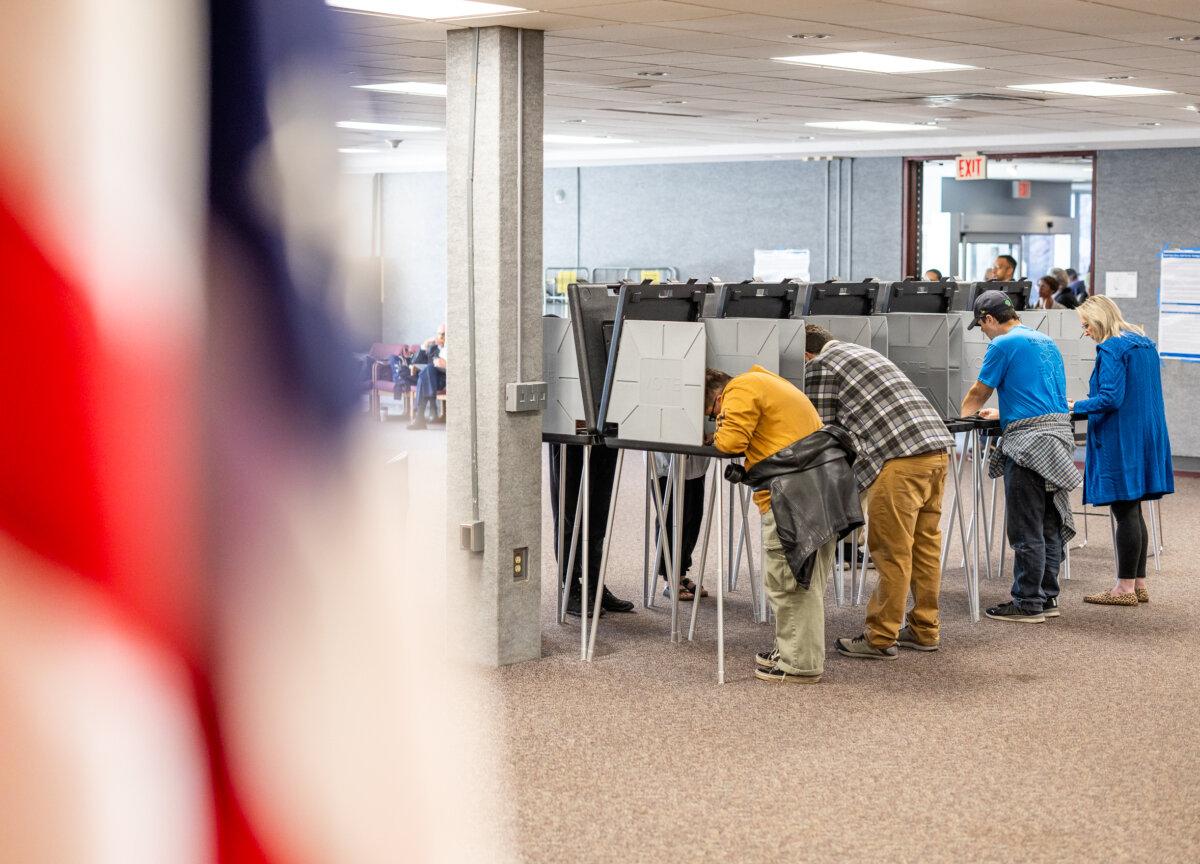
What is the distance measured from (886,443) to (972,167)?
6.95m

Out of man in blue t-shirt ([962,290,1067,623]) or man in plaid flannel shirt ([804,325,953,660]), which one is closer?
man in plaid flannel shirt ([804,325,953,660])

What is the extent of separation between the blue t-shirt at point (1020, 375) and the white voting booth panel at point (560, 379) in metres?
1.91

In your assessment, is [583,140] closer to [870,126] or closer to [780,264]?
[780,264]

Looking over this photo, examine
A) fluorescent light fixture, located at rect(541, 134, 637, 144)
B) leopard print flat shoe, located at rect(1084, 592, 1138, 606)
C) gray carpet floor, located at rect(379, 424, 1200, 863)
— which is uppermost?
fluorescent light fixture, located at rect(541, 134, 637, 144)

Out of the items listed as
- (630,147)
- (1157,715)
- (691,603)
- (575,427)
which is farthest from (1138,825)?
(630,147)

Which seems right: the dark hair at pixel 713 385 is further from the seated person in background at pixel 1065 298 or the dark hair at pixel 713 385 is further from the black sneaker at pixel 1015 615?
the seated person in background at pixel 1065 298

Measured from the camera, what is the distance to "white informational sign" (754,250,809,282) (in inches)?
533

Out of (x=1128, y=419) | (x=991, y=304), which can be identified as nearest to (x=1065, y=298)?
(x=1128, y=419)

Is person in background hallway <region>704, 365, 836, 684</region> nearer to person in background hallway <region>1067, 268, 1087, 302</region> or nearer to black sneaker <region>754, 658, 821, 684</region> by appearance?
black sneaker <region>754, 658, 821, 684</region>

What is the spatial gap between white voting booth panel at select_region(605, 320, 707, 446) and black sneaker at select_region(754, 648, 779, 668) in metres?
0.88

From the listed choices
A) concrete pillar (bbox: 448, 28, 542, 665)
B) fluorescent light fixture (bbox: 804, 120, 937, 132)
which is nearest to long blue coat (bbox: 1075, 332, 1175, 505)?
concrete pillar (bbox: 448, 28, 542, 665)

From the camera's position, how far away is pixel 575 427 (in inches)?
225

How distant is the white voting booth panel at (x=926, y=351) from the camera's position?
269 inches

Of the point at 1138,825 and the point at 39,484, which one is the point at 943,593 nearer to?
the point at 1138,825
